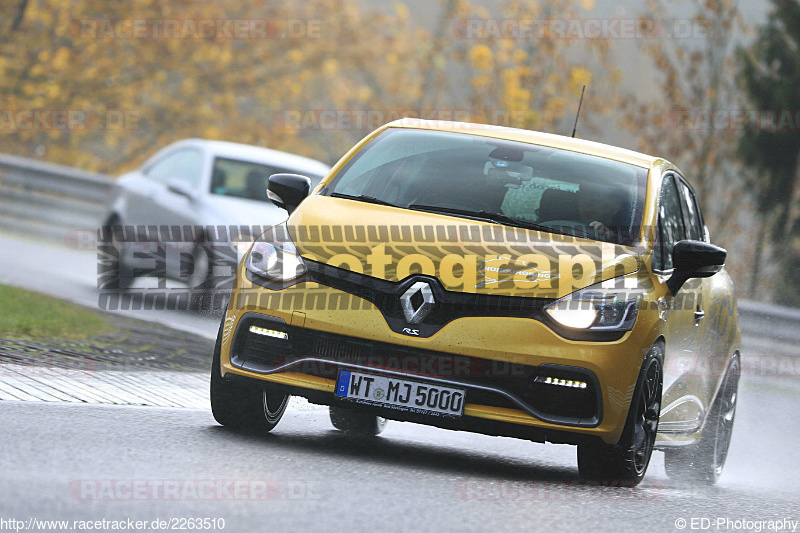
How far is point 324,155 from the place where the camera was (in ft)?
151

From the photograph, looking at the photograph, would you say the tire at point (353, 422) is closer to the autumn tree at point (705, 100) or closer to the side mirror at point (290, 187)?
the side mirror at point (290, 187)

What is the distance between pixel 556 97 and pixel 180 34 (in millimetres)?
10169

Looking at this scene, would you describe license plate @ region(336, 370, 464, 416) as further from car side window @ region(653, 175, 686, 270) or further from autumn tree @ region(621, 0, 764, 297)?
autumn tree @ region(621, 0, 764, 297)

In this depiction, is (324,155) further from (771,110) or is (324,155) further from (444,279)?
(444,279)

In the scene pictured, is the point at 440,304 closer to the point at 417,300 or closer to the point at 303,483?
the point at 417,300

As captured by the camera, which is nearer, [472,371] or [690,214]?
[472,371]

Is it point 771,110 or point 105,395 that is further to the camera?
point 771,110

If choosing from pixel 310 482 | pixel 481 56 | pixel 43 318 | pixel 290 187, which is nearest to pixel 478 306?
pixel 310 482

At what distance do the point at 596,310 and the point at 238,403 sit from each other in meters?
1.93

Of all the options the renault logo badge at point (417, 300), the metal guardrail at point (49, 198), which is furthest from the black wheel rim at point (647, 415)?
the metal guardrail at point (49, 198)

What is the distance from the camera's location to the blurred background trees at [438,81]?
897 inches

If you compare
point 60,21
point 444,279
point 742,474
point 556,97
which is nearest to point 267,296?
point 444,279

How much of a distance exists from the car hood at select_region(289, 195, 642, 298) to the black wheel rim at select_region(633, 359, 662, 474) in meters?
0.54

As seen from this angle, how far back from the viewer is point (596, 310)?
677 centimetres
